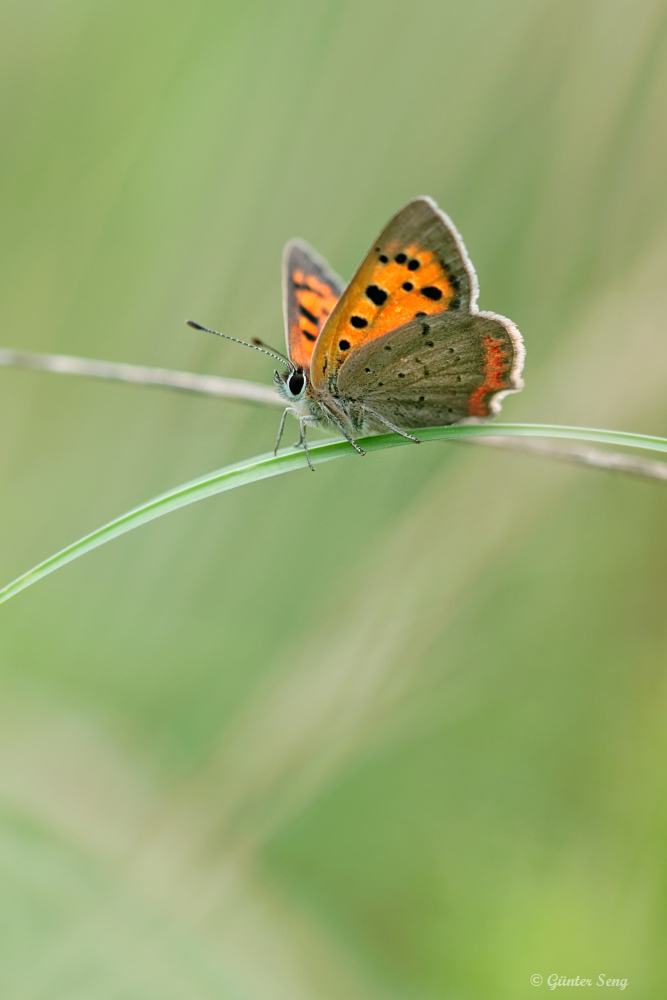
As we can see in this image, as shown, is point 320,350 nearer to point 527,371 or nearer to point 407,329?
point 407,329

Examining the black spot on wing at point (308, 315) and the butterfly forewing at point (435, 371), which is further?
the black spot on wing at point (308, 315)

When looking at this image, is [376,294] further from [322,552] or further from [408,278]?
[322,552]

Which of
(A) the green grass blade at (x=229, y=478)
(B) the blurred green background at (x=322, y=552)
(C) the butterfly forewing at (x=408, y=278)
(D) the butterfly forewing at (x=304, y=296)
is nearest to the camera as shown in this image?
(A) the green grass blade at (x=229, y=478)

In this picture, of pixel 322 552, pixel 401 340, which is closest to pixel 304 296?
pixel 401 340

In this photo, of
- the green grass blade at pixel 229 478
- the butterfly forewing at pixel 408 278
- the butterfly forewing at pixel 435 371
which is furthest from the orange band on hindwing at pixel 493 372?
the green grass blade at pixel 229 478

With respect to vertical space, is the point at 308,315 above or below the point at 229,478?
above

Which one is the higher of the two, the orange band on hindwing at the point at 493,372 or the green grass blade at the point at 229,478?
the orange band on hindwing at the point at 493,372

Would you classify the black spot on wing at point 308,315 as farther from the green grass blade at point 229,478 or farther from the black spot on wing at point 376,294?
the green grass blade at point 229,478
